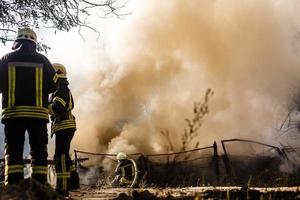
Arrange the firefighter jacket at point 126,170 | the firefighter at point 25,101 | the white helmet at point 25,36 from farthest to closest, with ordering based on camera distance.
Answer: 1. the firefighter jacket at point 126,170
2. the white helmet at point 25,36
3. the firefighter at point 25,101

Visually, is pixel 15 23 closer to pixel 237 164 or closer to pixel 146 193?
pixel 146 193

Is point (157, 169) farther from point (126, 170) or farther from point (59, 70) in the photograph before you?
point (59, 70)

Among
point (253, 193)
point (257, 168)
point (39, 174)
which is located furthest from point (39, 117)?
point (257, 168)

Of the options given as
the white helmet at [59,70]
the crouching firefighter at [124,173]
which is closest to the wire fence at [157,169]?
the crouching firefighter at [124,173]

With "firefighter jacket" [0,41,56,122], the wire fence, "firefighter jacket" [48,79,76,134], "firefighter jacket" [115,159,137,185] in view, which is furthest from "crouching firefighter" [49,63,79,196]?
the wire fence

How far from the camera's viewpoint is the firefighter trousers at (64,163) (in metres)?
6.46

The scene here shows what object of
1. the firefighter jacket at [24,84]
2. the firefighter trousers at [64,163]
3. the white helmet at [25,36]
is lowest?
the firefighter trousers at [64,163]

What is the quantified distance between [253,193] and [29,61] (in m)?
3.30

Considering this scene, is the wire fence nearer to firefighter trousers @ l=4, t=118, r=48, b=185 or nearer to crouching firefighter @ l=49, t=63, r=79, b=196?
crouching firefighter @ l=49, t=63, r=79, b=196

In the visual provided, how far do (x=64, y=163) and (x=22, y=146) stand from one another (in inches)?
60.4

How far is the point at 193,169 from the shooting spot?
1891cm

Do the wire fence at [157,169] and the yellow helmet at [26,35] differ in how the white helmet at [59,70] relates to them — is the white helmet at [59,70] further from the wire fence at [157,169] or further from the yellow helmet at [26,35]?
the wire fence at [157,169]

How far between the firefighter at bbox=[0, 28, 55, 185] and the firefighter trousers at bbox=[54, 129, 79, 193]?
1.24 metres

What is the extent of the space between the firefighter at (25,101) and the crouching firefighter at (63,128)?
1130mm
